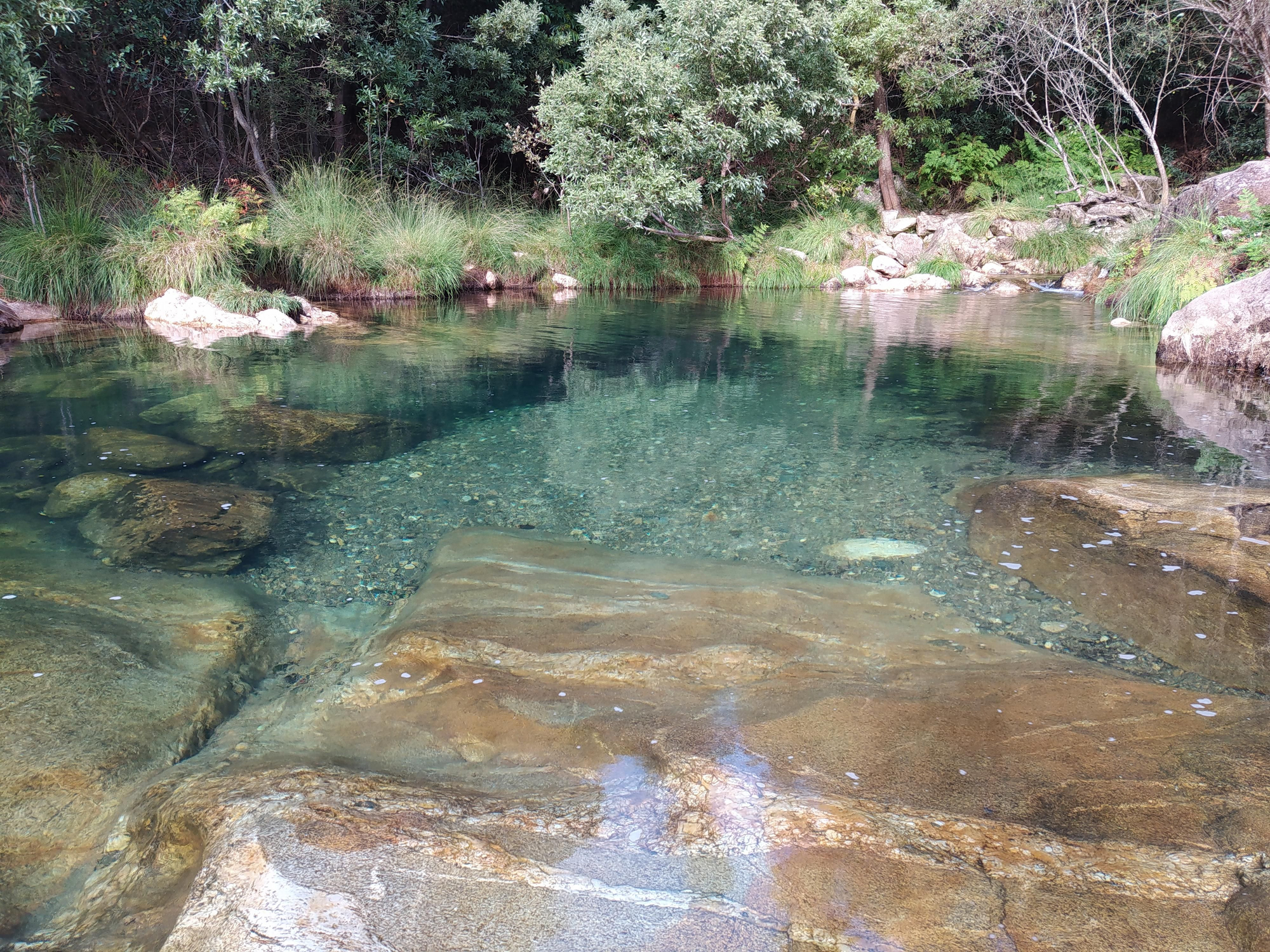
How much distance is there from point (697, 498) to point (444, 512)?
1220 millimetres

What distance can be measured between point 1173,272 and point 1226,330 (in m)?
2.32

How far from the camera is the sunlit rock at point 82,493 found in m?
3.62

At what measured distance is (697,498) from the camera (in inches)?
155

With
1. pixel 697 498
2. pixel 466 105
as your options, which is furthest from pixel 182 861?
pixel 466 105

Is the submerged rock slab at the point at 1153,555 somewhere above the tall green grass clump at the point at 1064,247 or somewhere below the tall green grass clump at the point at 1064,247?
below

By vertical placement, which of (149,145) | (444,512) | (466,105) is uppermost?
(466,105)

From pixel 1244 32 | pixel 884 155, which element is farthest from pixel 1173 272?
pixel 884 155

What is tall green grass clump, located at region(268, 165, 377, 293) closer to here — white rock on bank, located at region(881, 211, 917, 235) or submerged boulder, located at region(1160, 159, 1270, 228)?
white rock on bank, located at region(881, 211, 917, 235)

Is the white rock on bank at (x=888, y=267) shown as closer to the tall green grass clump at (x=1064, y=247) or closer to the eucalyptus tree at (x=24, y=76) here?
the tall green grass clump at (x=1064, y=247)

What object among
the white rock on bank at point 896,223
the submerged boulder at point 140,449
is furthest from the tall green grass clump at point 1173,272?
the submerged boulder at point 140,449

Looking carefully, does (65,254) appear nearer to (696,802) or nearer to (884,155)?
(696,802)

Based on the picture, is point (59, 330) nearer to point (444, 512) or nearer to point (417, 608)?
point (444, 512)

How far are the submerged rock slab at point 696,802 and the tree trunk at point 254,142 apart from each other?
12026 millimetres

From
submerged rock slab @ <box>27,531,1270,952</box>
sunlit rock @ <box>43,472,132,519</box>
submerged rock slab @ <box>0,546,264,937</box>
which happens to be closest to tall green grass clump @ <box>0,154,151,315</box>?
sunlit rock @ <box>43,472,132,519</box>
